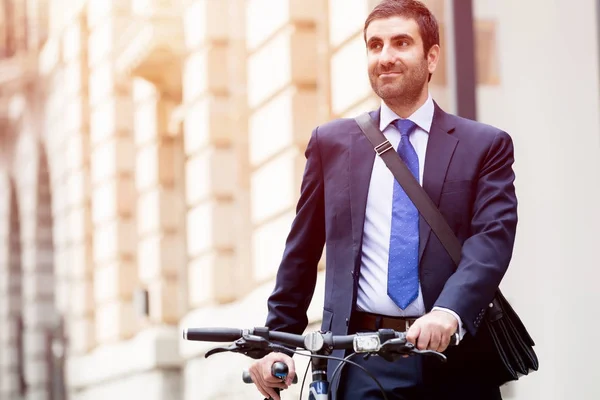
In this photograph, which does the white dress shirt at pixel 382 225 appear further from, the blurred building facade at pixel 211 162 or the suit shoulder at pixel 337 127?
the blurred building facade at pixel 211 162

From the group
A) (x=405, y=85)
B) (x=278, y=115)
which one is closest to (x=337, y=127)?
(x=405, y=85)

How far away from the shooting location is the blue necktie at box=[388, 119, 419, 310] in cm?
324

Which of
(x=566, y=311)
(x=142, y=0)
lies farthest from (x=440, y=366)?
(x=142, y=0)

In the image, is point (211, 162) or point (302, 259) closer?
point (302, 259)

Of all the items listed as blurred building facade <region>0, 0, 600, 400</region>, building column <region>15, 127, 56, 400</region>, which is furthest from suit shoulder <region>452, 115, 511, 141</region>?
building column <region>15, 127, 56, 400</region>

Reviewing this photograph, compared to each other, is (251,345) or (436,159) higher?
(436,159)

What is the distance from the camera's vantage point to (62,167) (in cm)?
1719

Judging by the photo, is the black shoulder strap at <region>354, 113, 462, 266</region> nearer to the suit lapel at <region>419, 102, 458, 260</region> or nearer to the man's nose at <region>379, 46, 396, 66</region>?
the suit lapel at <region>419, 102, 458, 260</region>

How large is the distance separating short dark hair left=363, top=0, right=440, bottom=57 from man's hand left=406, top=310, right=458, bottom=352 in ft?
2.58

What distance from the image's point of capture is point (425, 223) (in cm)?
327

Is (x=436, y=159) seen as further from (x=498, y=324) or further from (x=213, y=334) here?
(x=213, y=334)

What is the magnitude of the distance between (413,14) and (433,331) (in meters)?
0.92

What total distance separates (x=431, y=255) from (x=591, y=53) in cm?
369

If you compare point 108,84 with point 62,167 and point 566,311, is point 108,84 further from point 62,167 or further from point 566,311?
point 566,311
